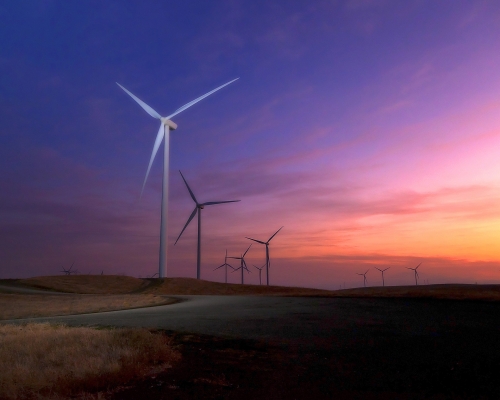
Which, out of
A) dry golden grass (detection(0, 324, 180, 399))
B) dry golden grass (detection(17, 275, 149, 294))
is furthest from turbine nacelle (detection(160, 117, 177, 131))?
dry golden grass (detection(0, 324, 180, 399))

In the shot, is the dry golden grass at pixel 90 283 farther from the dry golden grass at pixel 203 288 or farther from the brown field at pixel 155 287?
the dry golden grass at pixel 203 288

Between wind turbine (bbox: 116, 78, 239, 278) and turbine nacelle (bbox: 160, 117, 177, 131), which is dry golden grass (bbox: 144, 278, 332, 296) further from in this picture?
turbine nacelle (bbox: 160, 117, 177, 131)

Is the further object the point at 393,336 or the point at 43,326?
the point at 43,326

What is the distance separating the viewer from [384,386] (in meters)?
7.87

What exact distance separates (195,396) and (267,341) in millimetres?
5287

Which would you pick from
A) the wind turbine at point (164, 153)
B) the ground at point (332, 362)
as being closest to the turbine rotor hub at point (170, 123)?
the wind turbine at point (164, 153)

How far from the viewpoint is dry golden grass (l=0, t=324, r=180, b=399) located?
7.59 m

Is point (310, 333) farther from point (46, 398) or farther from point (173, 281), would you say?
point (173, 281)

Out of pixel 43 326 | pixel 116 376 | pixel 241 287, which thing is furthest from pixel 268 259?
pixel 116 376

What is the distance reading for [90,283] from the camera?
68.8m

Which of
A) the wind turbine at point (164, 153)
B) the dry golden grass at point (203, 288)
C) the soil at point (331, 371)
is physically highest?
the wind turbine at point (164, 153)

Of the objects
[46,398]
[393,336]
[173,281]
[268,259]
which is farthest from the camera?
[268,259]

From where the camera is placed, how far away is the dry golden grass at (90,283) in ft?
205

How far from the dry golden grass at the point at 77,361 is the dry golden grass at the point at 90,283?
172ft
